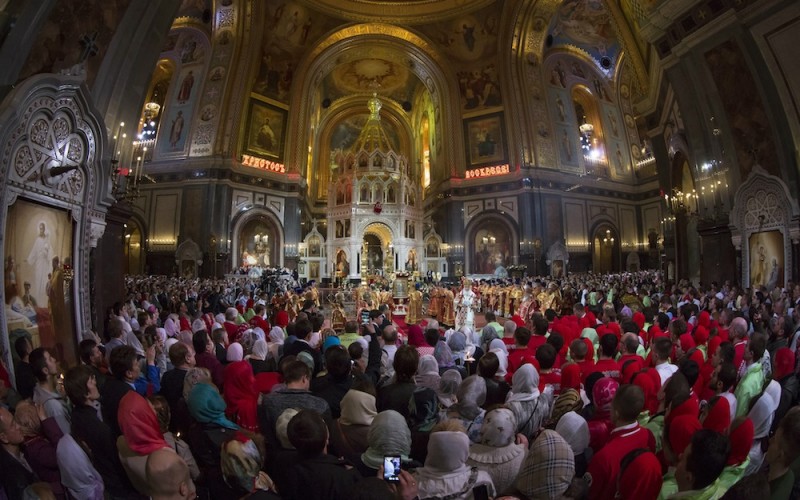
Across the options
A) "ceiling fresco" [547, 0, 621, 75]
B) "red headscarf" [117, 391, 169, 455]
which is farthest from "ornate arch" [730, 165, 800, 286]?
"ceiling fresco" [547, 0, 621, 75]

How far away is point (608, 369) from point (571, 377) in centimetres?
78

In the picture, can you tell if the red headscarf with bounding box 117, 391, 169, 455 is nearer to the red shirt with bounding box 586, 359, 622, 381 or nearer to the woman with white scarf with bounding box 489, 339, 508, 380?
the woman with white scarf with bounding box 489, 339, 508, 380

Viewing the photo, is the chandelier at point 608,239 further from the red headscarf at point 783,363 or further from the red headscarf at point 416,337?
the red headscarf at point 416,337

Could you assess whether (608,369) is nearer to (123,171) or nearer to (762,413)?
(762,413)

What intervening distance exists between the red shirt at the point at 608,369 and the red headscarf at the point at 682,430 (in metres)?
1.65

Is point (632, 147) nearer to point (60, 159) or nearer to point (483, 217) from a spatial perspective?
point (483, 217)

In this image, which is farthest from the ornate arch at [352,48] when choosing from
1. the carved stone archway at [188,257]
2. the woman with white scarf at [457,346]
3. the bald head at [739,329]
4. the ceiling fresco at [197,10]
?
the bald head at [739,329]

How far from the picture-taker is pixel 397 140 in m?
45.3

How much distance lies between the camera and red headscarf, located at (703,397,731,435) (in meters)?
3.33

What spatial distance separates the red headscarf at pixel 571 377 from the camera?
4.22m

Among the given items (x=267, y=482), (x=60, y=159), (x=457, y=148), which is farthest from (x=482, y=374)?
(x=457, y=148)

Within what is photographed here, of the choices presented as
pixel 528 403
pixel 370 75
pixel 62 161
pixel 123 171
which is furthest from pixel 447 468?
pixel 370 75

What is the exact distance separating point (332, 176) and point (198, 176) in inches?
604

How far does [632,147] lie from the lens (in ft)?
115
